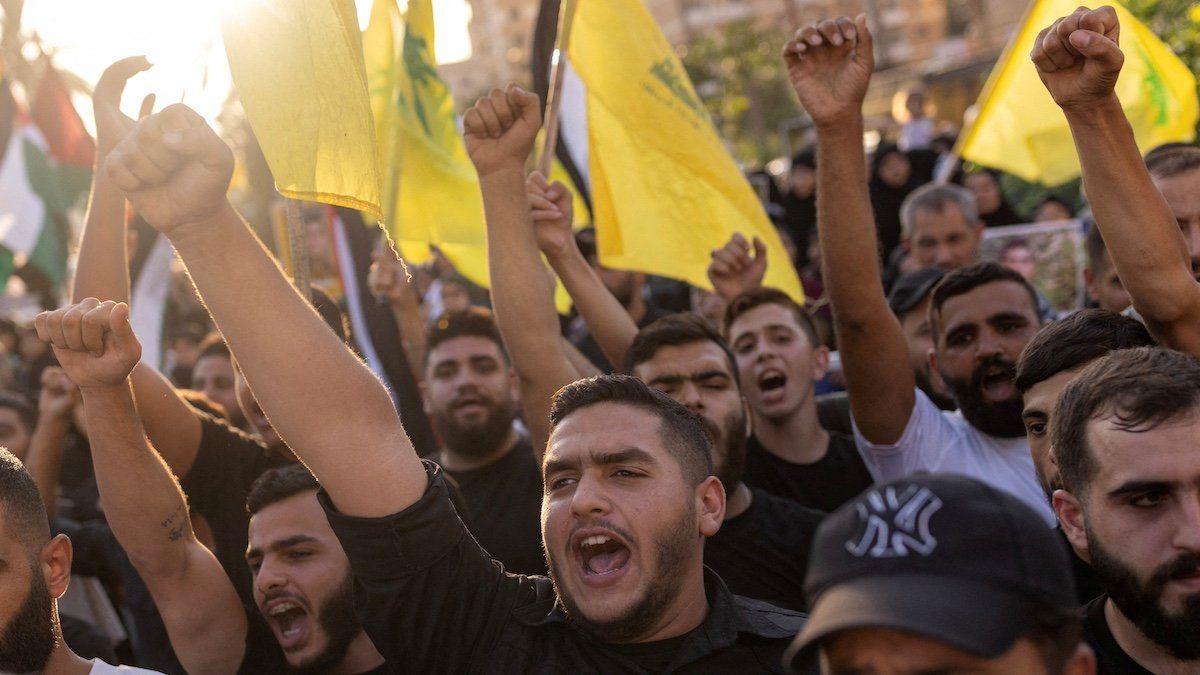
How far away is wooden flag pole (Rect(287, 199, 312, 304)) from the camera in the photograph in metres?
3.45

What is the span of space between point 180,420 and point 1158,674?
9.25 ft

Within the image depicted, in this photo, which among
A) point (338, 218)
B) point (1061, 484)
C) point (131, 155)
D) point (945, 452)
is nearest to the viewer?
point (131, 155)

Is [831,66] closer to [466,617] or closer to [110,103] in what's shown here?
[466,617]

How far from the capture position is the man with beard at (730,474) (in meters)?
3.63

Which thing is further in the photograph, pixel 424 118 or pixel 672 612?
pixel 424 118

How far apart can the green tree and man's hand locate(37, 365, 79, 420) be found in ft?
90.9

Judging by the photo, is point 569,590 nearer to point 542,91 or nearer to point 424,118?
point 424,118

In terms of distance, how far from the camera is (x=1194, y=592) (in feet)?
7.95

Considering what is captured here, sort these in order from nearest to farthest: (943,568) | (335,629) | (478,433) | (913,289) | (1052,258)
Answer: (943,568)
(335,629)
(478,433)
(913,289)
(1052,258)

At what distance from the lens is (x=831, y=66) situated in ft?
12.3

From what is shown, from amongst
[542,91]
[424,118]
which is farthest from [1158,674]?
[542,91]

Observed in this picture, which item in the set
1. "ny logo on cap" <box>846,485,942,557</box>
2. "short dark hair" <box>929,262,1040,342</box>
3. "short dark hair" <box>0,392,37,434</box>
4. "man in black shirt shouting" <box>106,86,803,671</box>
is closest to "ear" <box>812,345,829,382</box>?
"short dark hair" <box>929,262,1040,342</box>

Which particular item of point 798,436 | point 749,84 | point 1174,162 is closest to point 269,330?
point 798,436

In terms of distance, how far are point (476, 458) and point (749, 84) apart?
1406 inches
